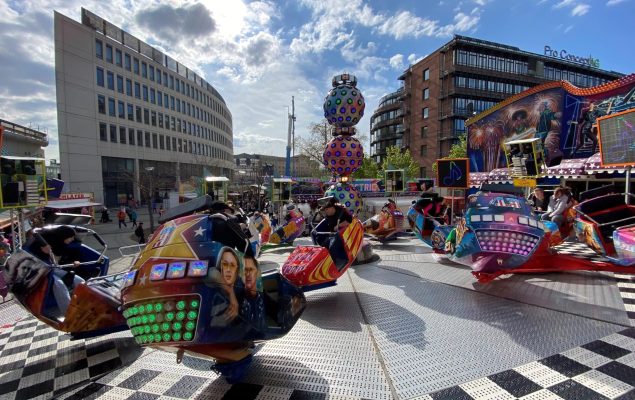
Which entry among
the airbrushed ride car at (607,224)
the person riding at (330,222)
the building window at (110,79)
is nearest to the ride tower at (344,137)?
the person riding at (330,222)

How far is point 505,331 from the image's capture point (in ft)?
10.3

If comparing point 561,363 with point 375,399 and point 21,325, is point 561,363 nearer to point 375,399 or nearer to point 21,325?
point 375,399

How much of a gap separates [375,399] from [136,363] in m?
2.19

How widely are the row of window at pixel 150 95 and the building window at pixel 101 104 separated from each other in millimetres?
1187

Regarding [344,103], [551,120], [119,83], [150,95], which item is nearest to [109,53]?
[119,83]

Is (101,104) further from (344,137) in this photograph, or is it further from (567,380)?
(567,380)

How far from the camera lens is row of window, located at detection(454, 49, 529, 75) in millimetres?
37750

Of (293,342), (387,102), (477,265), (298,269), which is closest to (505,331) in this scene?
(477,265)

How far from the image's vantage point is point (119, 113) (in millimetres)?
33156

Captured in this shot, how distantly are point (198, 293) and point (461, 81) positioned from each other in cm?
4286

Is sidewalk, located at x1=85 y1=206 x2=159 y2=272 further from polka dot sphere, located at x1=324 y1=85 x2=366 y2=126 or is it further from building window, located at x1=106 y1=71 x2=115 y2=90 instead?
building window, located at x1=106 y1=71 x2=115 y2=90

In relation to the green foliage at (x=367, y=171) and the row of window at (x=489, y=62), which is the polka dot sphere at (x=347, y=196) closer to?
the green foliage at (x=367, y=171)

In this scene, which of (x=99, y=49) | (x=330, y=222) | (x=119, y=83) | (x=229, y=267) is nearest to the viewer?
(x=229, y=267)

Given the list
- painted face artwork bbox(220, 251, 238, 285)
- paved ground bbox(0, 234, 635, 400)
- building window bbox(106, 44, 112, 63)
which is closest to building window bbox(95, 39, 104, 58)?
building window bbox(106, 44, 112, 63)
